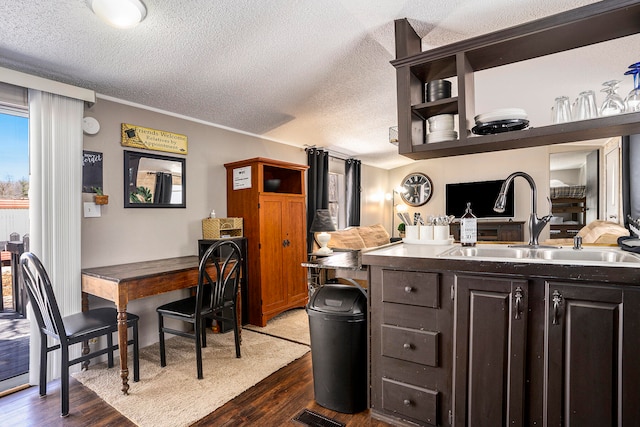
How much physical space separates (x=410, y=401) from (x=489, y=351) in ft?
1.63

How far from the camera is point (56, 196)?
2.27 m

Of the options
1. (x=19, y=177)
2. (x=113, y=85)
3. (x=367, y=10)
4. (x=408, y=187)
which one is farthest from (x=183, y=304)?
(x=408, y=187)

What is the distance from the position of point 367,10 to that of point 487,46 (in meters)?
0.73

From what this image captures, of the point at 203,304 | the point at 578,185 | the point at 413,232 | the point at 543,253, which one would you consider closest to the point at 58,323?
the point at 203,304

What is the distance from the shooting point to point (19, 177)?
2326 mm

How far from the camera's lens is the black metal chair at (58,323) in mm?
1858

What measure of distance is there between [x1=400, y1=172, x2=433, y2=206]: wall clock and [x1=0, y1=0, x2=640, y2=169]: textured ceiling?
366 cm

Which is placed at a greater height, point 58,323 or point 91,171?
point 91,171

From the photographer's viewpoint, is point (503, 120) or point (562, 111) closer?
point (562, 111)

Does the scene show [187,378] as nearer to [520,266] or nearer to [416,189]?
[520,266]

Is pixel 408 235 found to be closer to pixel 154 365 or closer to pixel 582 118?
pixel 582 118

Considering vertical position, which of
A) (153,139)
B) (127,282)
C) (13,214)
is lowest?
(127,282)

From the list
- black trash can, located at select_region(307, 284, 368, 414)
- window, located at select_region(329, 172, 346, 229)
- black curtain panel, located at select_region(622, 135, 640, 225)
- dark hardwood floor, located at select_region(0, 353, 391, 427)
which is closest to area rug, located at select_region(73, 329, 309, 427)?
dark hardwood floor, located at select_region(0, 353, 391, 427)

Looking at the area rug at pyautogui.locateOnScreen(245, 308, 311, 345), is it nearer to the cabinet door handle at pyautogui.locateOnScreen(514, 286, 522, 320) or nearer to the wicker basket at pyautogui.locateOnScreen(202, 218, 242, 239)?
the wicker basket at pyautogui.locateOnScreen(202, 218, 242, 239)
